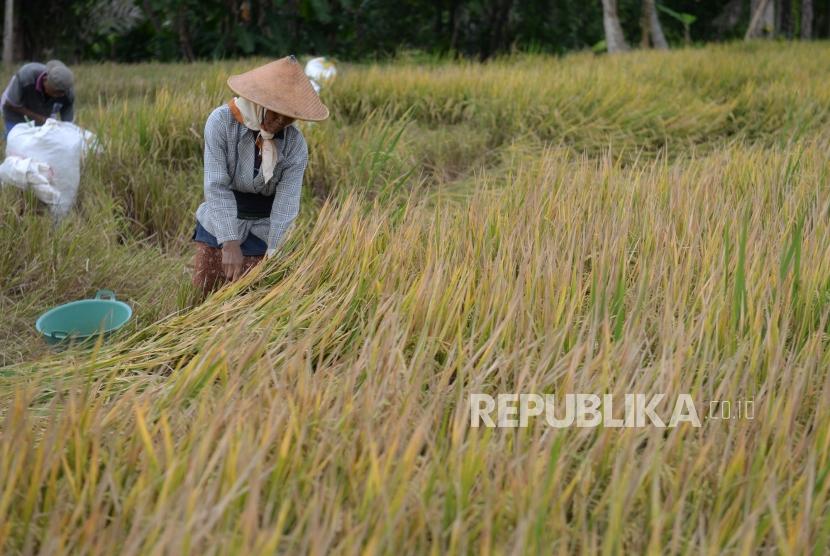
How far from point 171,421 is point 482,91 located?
16.0 feet

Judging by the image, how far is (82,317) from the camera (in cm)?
299

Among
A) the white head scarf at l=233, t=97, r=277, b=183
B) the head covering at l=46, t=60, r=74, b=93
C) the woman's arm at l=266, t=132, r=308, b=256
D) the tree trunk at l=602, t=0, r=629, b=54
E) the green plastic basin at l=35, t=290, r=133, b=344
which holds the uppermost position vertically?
the tree trunk at l=602, t=0, r=629, b=54

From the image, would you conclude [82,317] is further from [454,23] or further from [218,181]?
[454,23]

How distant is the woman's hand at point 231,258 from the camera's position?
2.77m

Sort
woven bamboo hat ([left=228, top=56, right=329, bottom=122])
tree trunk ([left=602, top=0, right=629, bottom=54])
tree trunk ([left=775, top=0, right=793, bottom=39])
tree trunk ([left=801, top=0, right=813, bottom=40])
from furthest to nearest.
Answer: tree trunk ([left=775, top=0, right=793, bottom=39]), tree trunk ([left=801, top=0, right=813, bottom=40]), tree trunk ([left=602, top=0, right=629, bottom=54]), woven bamboo hat ([left=228, top=56, right=329, bottom=122])

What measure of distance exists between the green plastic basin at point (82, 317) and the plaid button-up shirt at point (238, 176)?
0.42m

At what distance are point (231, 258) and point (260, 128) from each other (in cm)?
43

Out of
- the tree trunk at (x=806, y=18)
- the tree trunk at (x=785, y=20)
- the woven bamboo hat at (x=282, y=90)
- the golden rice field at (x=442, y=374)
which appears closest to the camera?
the golden rice field at (x=442, y=374)

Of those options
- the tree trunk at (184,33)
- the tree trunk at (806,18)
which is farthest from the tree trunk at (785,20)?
the tree trunk at (184,33)

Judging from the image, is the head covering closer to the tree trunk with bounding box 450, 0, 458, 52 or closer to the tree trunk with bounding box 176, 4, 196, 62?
the tree trunk with bounding box 176, 4, 196, 62

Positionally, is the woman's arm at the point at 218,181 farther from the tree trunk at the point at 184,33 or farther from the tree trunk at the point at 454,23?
the tree trunk at the point at 454,23

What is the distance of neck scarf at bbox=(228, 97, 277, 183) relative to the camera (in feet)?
8.91

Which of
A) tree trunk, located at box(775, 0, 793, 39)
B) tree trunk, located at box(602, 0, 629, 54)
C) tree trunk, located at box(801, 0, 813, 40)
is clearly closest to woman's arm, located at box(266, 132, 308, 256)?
tree trunk, located at box(602, 0, 629, 54)

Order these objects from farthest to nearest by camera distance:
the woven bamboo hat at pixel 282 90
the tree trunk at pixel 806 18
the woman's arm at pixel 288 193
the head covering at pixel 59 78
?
1. the tree trunk at pixel 806 18
2. the head covering at pixel 59 78
3. the woman's arm at pixel 288 193
4. the woven bamboo hat at pixel 282 90
